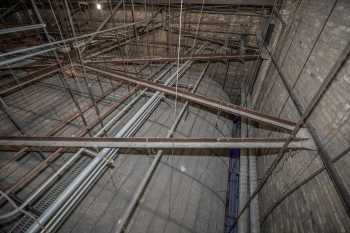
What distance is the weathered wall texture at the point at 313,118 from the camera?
2.43 m

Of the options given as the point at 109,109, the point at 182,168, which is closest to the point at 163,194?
the point at 182,168

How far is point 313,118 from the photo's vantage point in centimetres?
312

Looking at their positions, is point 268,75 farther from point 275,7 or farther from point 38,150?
point 38,150

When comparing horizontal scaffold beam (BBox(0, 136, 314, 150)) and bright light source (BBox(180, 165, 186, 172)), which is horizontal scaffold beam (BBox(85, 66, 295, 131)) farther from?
bright light source (BBox(180, 165, 186, 172))

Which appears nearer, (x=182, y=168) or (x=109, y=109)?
(x=182, y=168)

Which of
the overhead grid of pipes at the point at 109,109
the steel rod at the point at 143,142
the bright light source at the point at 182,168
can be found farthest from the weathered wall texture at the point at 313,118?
the bright light source at the point at 182,168

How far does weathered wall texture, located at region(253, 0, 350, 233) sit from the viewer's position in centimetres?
243

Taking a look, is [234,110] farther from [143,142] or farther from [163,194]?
[163,194]

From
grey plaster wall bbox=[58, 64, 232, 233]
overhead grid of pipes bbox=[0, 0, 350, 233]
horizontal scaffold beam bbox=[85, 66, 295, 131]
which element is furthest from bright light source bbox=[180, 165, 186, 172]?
horizontal scaffold beam bbox=[85, 66, 295, 131]

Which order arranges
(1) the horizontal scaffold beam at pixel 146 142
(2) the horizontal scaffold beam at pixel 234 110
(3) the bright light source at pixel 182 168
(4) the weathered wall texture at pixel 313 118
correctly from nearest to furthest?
(1) the horizontal scaffold beam at pixel 146 142, (4) the weathered wall texture at pixel 313 118, (2) the horizontal scaffold beam at pixel 234 110, (3) the bright light source at pixel 182 168

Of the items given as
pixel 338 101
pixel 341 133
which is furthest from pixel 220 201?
pixel 338 101

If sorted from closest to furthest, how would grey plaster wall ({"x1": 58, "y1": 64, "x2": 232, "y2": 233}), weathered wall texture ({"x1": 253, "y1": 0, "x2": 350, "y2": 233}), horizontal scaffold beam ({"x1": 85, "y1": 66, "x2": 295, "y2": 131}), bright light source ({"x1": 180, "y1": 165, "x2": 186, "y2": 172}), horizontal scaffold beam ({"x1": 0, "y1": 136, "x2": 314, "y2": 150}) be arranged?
horizontal scaffold beam ({"x1": 0, "y1": 136, "x2": 314, "y2": 150}) → weathered wall texture ({"x1": 253, "y1": 0, "x2": 350, "y2": 233}) → horizontal scaffold beam ({"x1": 85, "y1": 66, "x2": 295, "y2": 131}) → grey plaster wall ({"x1": 58, "y1": 64, "x2": 232, "y2": 233}) → bright light source ({"x1": 180, "y1": 165, "x2": 186, "y2": 172})

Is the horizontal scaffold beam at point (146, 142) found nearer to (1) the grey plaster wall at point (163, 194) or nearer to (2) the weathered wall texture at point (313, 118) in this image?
(2) the weathered wall texture at point (313, 118)

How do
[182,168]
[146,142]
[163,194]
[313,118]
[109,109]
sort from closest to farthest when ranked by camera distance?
[146,142]
[313,118]
[163,194]
[182,168]
[109,109]
